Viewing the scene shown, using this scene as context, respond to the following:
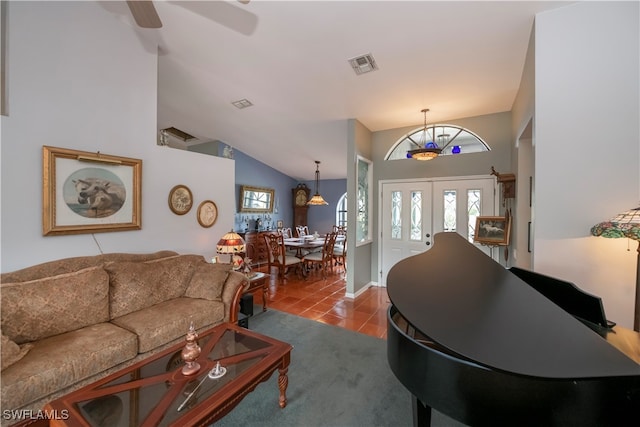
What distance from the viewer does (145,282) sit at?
8.67 feet

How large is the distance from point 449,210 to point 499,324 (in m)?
3.67

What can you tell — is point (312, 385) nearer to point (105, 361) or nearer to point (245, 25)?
point (105, 361)

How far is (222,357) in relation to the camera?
184 cm

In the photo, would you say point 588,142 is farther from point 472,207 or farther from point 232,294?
point 232,294

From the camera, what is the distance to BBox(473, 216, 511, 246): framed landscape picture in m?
3.45

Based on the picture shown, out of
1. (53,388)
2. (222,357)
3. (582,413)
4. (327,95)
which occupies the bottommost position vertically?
(53,388)

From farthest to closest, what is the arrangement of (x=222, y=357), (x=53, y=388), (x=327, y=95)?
(x=327, y=95), (x=222, y=357), (x=53, y=388)

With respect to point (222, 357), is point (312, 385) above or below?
below

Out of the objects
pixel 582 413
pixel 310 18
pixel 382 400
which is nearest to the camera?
pixel 582 413

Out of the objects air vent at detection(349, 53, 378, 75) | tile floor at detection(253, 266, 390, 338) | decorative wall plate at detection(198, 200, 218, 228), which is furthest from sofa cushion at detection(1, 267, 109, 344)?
air vent at detection(349, 53, 378, 75)

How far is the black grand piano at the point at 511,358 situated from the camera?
862 millimetres

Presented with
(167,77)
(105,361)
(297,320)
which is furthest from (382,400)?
(167,77)

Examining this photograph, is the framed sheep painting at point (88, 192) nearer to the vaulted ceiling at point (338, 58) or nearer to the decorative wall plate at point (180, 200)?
the decorative wall plate at point (180, 200)

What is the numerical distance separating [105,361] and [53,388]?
0.94 ft
